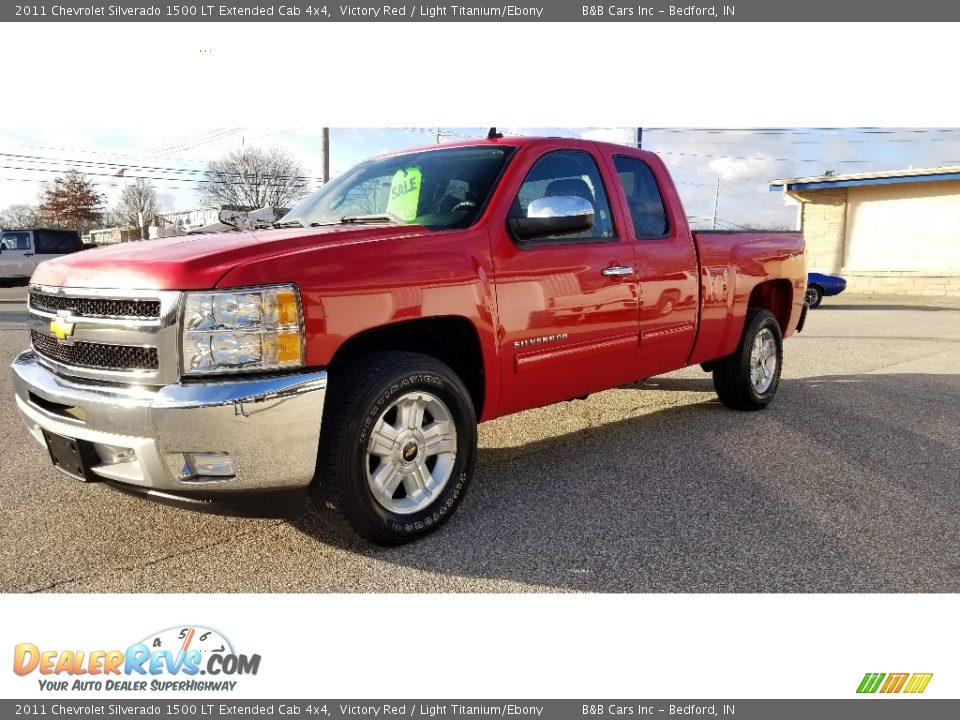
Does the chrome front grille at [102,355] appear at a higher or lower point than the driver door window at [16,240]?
higher

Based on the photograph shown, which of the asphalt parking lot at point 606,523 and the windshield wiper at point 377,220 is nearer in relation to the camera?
the asphalt parking lot at point 606,523

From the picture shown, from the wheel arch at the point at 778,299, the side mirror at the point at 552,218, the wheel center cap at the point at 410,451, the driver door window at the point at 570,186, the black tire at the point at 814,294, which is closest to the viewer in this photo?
the wheel center cap at the point at 410,451

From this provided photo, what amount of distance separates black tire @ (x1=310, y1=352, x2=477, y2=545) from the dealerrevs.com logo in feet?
2.41

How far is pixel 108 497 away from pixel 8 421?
7.56ft

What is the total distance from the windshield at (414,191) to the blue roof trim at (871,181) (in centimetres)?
2406

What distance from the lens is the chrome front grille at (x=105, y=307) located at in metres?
2.88

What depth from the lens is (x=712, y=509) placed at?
3.80m

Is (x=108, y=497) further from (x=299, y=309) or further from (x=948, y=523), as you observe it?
(x=948, y=523)

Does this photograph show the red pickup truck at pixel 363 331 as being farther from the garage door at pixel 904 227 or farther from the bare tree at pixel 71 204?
the bare tree at pixel 71 204

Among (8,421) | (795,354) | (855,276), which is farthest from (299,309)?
(855,276)

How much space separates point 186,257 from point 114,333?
1.43ft

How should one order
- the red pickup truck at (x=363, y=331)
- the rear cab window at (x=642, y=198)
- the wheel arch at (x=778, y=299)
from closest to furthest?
the red pickup truck at (x=363, y=331), the rear cab window at (x=642, y=198), the wheel arch at (x=778, y=299)

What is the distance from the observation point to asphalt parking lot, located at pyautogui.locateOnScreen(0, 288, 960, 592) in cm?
303

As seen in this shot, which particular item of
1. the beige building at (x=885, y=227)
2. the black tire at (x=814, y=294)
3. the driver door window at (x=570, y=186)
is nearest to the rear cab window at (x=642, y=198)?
the driver door window at (x=570, y=186)
